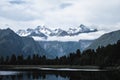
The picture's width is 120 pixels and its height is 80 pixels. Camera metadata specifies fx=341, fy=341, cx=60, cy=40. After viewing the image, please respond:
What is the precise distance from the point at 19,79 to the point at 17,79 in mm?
632

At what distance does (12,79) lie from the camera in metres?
108

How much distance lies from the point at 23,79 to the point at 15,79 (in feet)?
8.35

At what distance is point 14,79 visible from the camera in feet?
356

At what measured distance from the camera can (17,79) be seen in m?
108

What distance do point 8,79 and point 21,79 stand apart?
13.5 ft

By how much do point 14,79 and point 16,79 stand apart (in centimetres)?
63

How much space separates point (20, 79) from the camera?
108 m

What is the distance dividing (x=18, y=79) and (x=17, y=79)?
0.32 meters

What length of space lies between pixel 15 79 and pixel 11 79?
1354mm

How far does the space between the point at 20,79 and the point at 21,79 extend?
0.33 metres

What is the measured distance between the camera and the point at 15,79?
108375mm

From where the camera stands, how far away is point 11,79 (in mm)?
108688

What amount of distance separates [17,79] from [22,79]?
5.19ft

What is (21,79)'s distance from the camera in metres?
109
